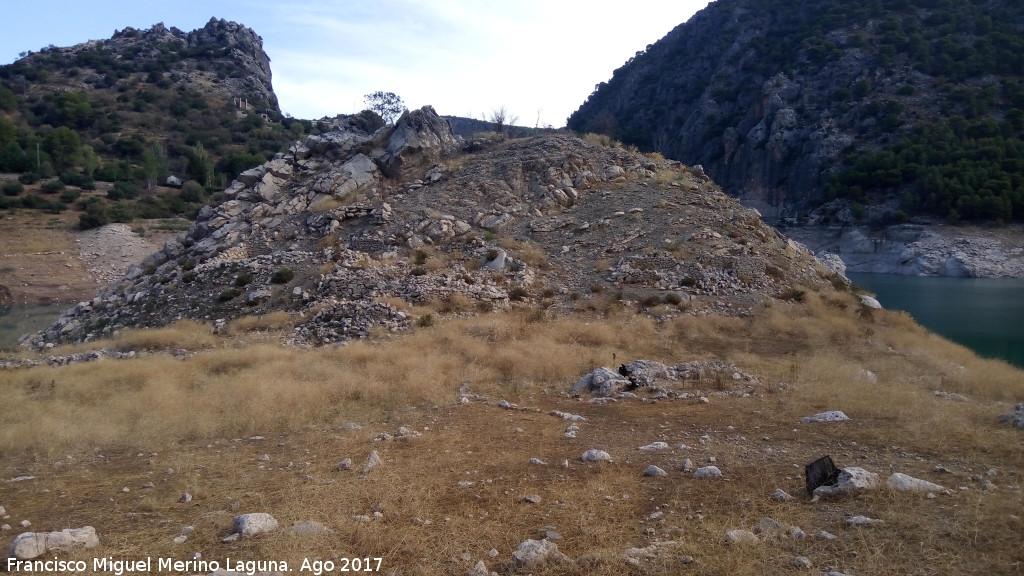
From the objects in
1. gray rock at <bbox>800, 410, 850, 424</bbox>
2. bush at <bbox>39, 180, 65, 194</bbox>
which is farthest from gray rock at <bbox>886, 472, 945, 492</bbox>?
bush at <bbox>39, 180, 65, 194</bbox>

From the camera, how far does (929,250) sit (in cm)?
5156

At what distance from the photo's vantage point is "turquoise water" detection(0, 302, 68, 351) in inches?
1102

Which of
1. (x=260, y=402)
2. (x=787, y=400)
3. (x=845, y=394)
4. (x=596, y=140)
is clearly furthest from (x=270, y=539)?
(x=596, y=140)

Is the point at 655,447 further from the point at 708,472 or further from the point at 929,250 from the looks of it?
the point at 929,250

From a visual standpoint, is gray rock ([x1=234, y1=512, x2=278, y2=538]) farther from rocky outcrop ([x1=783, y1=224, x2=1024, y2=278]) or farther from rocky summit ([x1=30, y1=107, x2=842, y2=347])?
rocky outcrop ([x1=783, y1=224, x2=1024, y2=278])

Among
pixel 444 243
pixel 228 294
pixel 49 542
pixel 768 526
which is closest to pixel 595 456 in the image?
pixel 768 526

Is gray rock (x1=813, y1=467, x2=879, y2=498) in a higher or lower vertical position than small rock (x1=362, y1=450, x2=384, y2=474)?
higher

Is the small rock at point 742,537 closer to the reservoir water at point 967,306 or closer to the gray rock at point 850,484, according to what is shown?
the gray rock at point 850,484

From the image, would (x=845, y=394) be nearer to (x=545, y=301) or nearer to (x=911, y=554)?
(x=911, y=554)

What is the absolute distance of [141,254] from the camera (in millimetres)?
44156

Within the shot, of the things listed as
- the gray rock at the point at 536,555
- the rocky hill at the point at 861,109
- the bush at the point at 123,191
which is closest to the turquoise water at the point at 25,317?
the bush at the point at 123,191

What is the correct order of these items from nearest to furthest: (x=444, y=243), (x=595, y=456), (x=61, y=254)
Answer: (x=595, y=456), (x=444, y=243), (x=61, y=254)

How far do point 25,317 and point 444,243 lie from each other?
26633 mm

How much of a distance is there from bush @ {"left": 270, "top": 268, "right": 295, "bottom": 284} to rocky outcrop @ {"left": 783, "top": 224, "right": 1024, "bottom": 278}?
42831 millimetres
